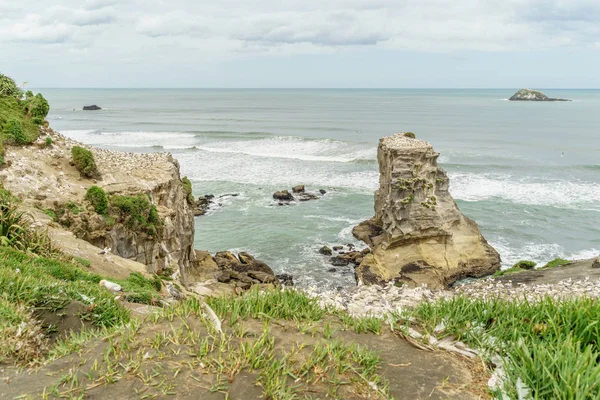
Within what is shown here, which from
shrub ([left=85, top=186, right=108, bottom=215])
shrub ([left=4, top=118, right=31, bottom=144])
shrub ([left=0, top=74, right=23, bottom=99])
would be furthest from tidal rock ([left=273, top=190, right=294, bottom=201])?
shrub ([left=85, top=186, right=108, bottom=215])

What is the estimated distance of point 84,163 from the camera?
18703 mm

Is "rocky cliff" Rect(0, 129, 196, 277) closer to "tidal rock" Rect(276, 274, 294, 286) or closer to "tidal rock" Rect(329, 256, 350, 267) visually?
"tidal rock" Rect(276, 274, 294, 286)

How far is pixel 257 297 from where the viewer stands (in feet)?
22.6

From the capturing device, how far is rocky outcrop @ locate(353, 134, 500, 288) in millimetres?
25328

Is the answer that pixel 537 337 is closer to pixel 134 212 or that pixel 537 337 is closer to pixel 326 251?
pixel 134 212

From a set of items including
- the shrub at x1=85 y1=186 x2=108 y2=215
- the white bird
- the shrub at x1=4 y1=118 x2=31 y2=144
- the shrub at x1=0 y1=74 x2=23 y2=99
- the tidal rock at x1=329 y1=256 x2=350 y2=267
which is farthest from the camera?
the tidal rock at x1=329 y1=256 x2=350 y2=267

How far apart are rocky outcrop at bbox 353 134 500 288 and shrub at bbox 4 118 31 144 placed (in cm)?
1755

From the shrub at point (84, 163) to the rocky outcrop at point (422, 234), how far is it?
14.7m

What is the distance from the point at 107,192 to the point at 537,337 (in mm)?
A: 16648

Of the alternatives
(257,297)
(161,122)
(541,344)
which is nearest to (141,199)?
(257,297)

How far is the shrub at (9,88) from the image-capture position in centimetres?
2133

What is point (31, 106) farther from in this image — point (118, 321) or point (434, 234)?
point (434, 234)

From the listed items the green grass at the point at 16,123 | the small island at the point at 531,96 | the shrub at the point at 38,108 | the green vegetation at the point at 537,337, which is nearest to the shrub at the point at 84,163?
the green grass at the point at 16,123

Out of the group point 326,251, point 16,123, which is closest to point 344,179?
point 326,251
